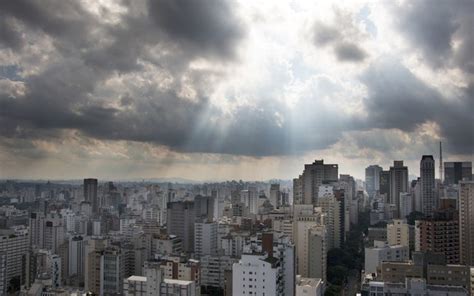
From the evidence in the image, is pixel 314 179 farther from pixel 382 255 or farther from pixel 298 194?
pixel 382 255

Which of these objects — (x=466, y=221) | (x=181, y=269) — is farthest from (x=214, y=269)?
(x=466, y=221)

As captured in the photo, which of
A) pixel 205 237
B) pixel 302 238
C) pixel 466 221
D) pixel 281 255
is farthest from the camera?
pixel 205 237

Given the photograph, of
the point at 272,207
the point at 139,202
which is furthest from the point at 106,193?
the point at 272,207

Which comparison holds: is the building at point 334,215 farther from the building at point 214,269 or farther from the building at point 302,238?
the building at point 214,269

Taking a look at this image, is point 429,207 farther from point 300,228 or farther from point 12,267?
point 12,267

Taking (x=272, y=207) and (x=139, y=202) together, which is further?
(x=272, y=207)

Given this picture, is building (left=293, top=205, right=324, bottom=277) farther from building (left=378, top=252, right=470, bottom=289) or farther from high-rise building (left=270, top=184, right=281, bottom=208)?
building (left=378, top=252, right=470, bottom=289)
